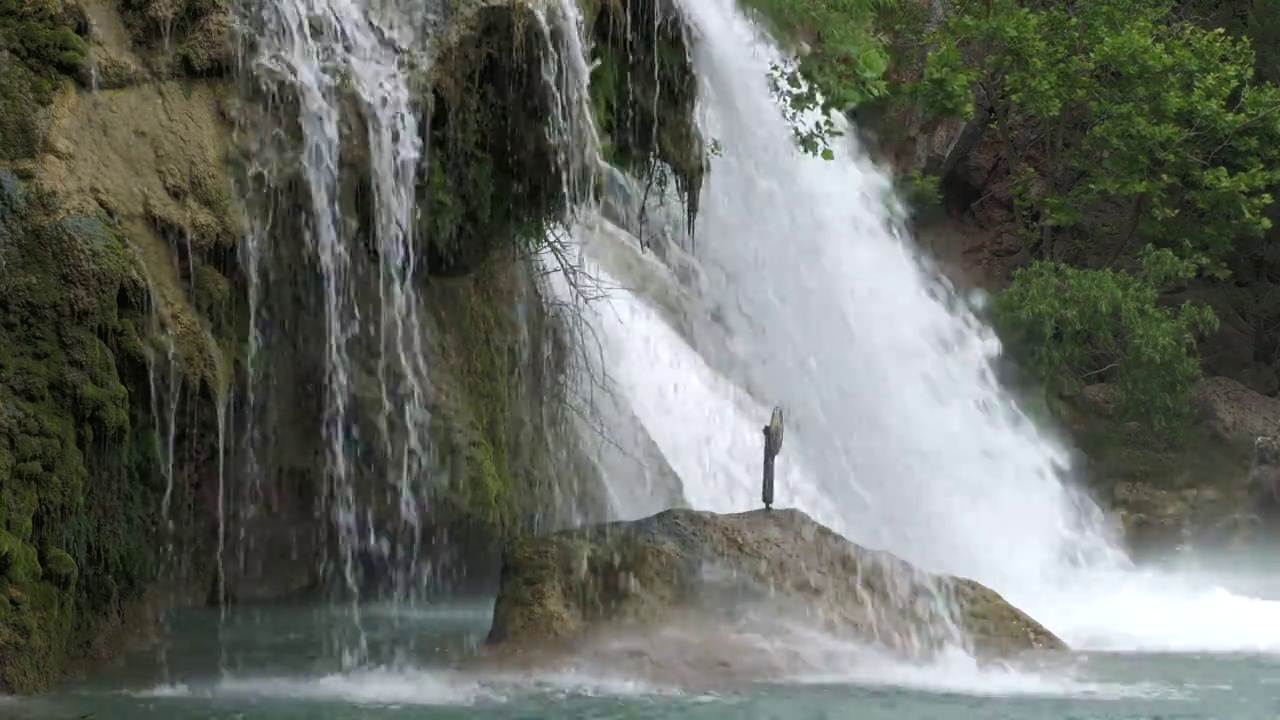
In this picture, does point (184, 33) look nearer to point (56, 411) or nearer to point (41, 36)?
point (41, 36)

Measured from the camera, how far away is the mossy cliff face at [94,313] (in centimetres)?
749

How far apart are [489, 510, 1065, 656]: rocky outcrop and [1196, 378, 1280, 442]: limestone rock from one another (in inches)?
499

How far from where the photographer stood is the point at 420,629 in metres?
10.6

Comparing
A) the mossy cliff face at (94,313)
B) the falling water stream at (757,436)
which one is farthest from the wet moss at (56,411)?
the falling water stream at (757,436)

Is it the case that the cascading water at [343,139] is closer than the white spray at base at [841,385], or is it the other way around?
the cascading water at [343,139]

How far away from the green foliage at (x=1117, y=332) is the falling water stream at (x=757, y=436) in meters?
0.67

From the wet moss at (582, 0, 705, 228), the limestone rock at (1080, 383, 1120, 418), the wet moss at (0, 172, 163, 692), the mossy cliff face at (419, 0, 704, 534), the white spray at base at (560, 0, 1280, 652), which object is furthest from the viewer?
the limestone rock at (1080, 383, 1120, 418)

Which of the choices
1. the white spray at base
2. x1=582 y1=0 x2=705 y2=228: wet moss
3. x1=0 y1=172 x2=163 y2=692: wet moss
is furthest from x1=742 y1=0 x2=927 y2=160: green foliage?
x1=0 y1=172 x2=163 y2=692: wet moss

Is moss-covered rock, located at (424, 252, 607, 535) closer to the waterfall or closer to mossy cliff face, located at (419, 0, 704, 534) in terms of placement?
mossy cliff face, located at (419, 0, 704, 534)

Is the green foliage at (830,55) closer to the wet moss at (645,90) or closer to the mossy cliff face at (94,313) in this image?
the wet moss at (645,90)

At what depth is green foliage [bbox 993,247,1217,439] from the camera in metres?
19.5

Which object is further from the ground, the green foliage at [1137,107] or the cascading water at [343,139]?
the green foliage at [1137,107]

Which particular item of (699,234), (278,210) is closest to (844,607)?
(278,210)

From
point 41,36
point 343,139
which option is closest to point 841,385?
point 343,139
